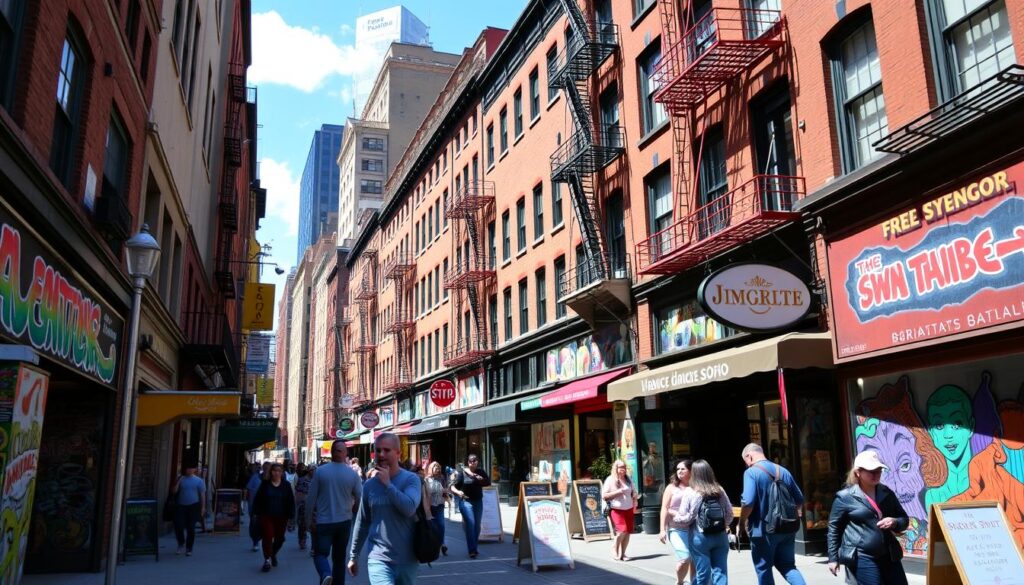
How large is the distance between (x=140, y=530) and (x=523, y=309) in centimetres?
1690

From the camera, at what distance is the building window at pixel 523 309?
95.6 ft

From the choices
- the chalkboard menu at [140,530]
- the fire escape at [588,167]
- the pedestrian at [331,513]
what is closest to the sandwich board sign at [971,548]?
the pedestrian at [331,513]

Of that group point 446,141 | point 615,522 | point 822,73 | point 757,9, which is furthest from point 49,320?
point 446,141

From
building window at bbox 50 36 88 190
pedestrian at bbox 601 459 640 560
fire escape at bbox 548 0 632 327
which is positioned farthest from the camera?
fire escape at bbox 548 0 632 327

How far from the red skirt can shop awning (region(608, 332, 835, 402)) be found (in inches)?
108

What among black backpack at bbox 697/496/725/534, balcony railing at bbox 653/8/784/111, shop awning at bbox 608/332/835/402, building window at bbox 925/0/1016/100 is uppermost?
balcony railing at bbox 653/8/784/111

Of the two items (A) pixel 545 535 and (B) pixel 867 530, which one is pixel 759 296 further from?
(B) pixel 867 530

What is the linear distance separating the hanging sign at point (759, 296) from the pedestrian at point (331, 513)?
692cm

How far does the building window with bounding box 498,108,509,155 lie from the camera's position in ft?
107

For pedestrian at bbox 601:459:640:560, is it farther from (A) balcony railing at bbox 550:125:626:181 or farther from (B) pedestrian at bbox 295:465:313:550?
(A) balcony railing at bbox 550:125:626:181

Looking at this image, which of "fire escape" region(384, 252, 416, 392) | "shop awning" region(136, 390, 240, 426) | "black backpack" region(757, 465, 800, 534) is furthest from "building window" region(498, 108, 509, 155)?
"black backpack" region(757, 465, 800, 534)

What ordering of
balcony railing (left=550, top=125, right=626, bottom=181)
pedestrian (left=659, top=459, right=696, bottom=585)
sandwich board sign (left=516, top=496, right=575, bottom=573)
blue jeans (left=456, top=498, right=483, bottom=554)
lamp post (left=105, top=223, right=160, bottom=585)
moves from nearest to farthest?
1. lamp post (left=105, top=223, right=160, bottom=585)
2. pedestrian (left=659, top=459, right=696, bottom=585)
3. sandwich board sign (left=516, top=496, right=575, bottom=573)
4. blue jeans (left=456, top=498, right=483, bottom=554)
5. balcony railing (left=550, top=125, right=626, bottom=181)

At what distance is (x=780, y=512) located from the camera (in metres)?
8.07

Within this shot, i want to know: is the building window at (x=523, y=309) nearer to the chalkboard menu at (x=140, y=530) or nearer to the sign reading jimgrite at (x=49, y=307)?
the chalkboard menu at (x=140, y=530)
